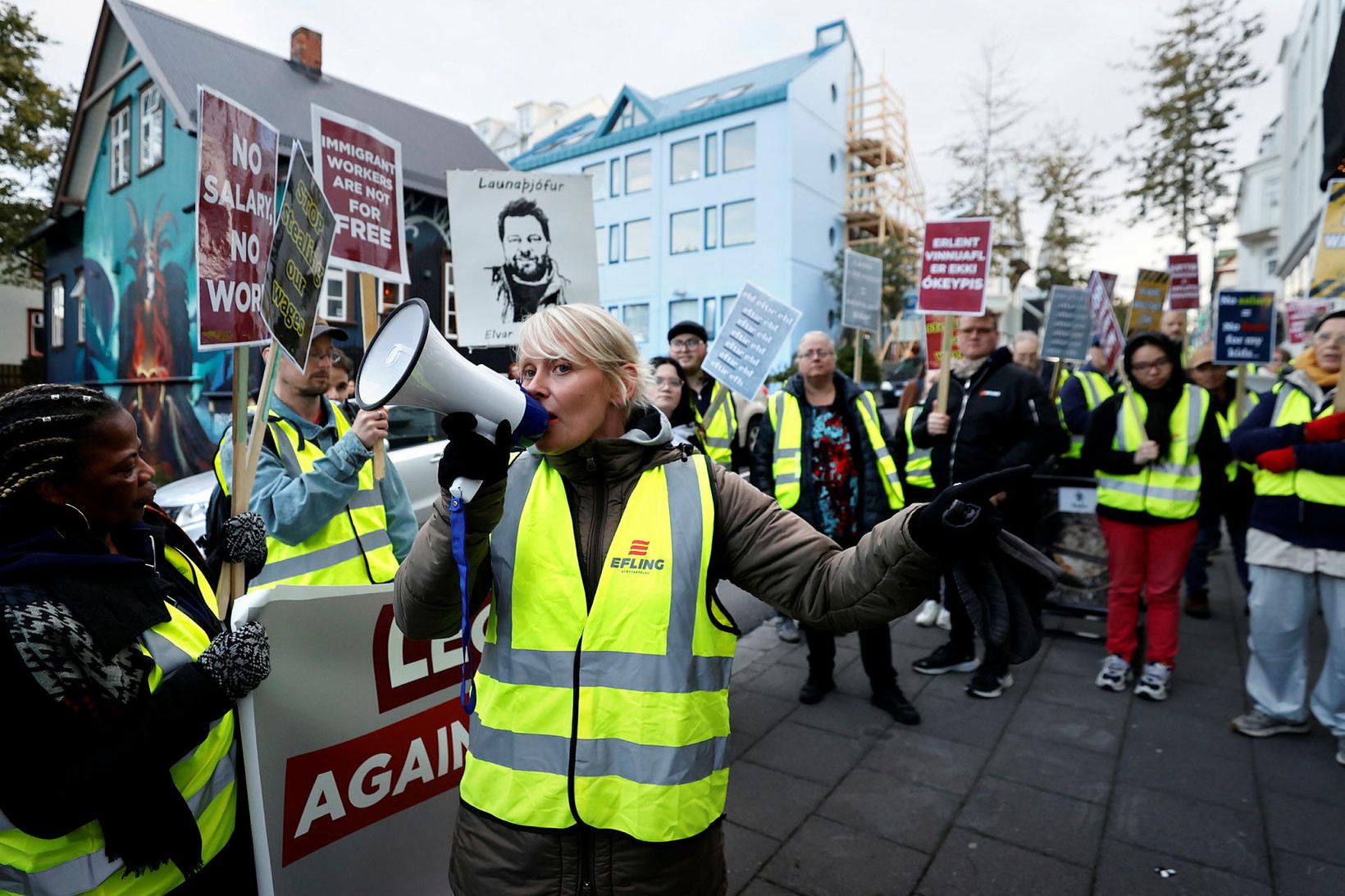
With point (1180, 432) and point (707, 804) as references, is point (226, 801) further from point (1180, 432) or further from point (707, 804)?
point (1180, 432)

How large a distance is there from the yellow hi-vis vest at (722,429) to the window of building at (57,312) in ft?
62.3

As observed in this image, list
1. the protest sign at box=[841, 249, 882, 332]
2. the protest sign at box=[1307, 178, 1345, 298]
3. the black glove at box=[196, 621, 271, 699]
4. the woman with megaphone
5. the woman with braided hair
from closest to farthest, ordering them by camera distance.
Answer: the woman with braided hair < the woman with megaphone < the black glove at box=[196, 621, 271, 699] < the protest sign at box=[1307, 178, 1345, 298] < the protest sign at box=[841, 249, 882, 332]

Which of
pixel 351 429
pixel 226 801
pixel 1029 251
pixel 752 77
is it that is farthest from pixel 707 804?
pixel 752 77

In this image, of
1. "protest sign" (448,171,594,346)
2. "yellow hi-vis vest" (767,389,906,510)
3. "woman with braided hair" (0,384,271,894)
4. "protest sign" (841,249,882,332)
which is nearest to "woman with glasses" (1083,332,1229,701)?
"yellow hi-vis vest" (767,389,906,510)

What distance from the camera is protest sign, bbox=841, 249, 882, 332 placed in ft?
27.7

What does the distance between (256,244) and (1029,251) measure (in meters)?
17.6

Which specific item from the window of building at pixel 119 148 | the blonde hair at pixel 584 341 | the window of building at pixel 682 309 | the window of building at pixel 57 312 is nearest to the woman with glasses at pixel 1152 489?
the blonde hair at pixel 584 341

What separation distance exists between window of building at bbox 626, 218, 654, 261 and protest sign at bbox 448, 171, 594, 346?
26800 mm

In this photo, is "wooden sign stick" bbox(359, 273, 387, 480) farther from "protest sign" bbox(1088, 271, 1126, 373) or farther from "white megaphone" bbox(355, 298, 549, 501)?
"protest sign" bbox(1088, 271, 1126, 373)

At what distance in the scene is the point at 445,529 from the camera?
5.03 feet

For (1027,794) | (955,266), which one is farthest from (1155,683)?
(955,266)

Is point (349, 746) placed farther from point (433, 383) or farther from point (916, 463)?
point (916, 463)

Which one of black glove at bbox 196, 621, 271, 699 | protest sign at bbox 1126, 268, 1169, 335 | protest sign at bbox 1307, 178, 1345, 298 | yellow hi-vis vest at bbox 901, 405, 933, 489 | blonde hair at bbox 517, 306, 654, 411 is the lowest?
black glove at bbox 196, 621, 271, 699

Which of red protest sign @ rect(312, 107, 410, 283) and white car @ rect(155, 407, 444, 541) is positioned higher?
red protest sign @ rect(312, 107, 410, 283)
